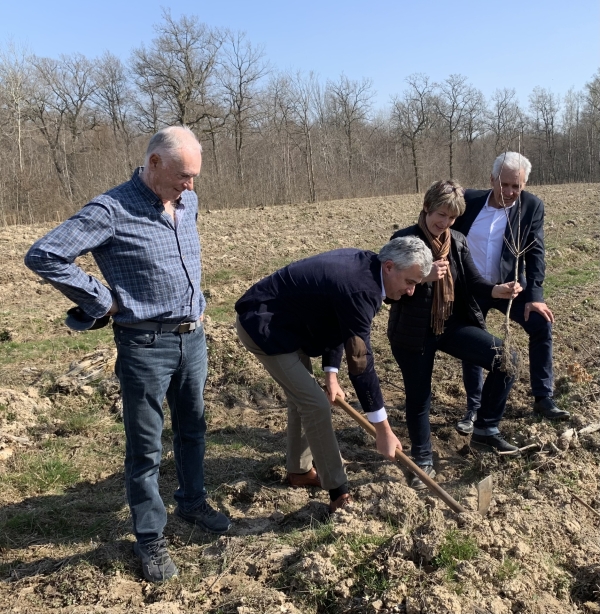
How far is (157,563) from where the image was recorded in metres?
2.88

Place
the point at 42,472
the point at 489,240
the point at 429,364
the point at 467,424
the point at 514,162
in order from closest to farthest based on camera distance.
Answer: the point at 429,364
the point at 514,162
the point at 42,472
the point at 489,240
the point at 467,424

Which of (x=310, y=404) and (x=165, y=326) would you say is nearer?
(x=165, y=326)

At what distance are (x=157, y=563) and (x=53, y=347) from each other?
5.25 metres

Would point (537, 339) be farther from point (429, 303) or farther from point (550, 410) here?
point (429, 303)

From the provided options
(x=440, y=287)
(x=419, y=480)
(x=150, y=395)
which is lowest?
(x=419, y=480)

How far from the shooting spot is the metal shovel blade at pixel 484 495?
3.15 metres

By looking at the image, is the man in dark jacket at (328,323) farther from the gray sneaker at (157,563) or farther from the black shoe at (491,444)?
the black shoe at (491,444)

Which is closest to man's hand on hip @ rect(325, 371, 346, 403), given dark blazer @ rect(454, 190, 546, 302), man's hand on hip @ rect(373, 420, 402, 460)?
man's hand on hip @ rect(373, 420, 402, 460)

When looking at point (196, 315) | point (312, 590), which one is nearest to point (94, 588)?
point (312, 590)

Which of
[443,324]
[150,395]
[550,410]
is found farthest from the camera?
[550,410]

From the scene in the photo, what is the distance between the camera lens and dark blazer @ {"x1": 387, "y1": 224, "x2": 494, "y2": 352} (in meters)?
3.53

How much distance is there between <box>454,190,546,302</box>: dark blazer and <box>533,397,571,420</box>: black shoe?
82cm

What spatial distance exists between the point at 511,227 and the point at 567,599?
2457 mm

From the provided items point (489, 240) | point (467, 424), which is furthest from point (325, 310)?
point (467, 424)
